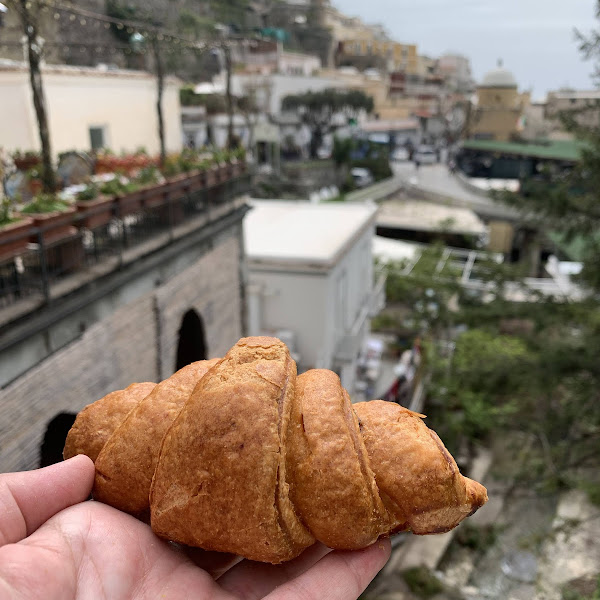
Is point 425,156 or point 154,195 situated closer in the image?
point 154,195

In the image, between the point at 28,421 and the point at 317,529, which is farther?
the point at 28,421

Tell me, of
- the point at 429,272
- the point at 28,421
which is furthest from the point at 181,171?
the point at 429,272

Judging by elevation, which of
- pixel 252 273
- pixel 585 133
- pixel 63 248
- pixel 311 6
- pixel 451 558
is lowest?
pixel 451 558

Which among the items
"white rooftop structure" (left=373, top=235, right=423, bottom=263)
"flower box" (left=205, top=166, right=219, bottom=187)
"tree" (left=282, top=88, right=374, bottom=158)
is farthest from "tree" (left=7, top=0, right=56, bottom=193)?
"tree" (left=282, top=88, right=374, bottom=158)

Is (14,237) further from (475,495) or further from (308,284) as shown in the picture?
(308,284)

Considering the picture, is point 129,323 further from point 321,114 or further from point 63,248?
point 321,114

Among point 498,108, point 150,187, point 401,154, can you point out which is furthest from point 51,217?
point 498,108

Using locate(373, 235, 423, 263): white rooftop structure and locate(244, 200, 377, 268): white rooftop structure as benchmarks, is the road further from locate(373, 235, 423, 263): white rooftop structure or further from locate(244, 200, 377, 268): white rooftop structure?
locate(244, 200, 377, 268): white rooftop structure
